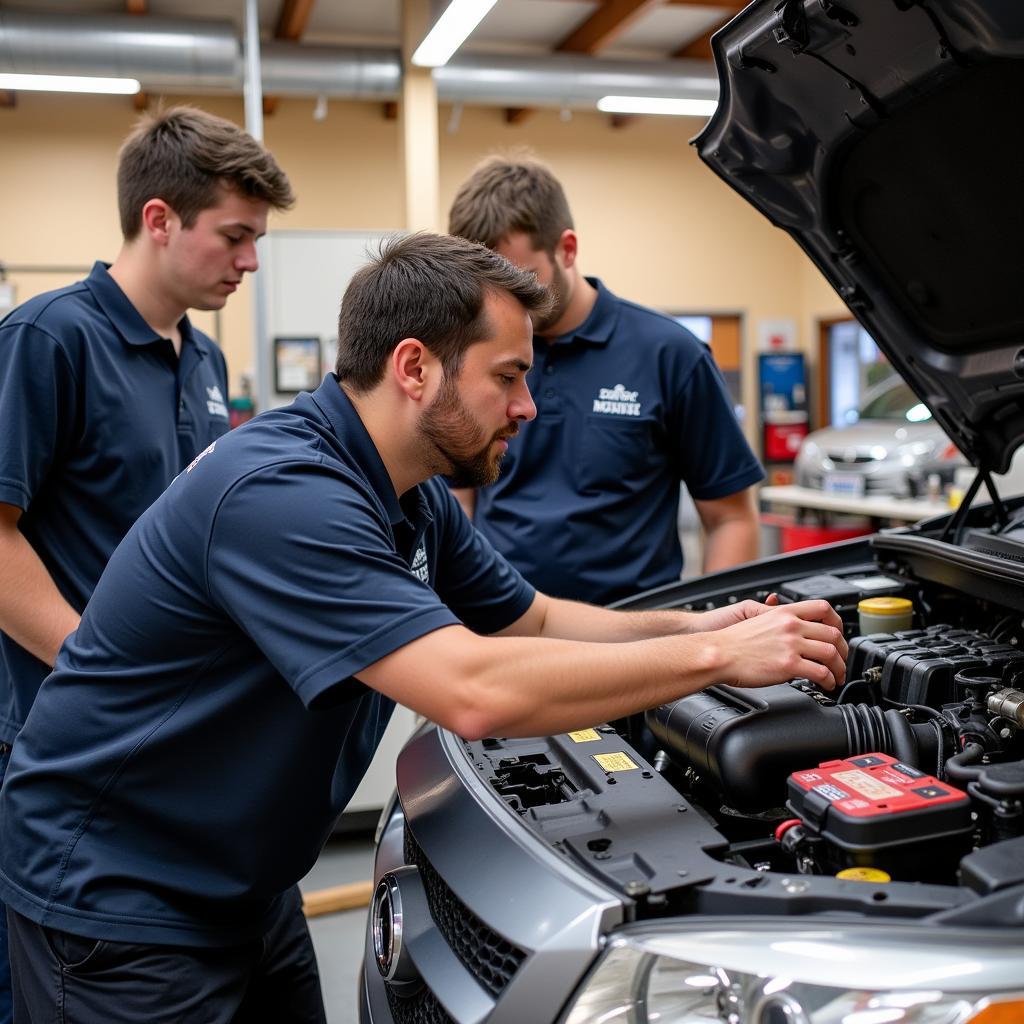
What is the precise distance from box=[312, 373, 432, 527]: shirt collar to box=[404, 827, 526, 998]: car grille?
1.47ft

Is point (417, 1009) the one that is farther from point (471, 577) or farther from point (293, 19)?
point (293, 19)

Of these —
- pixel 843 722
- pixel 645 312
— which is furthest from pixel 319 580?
pixel 645 312

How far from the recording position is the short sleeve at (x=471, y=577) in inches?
66.6

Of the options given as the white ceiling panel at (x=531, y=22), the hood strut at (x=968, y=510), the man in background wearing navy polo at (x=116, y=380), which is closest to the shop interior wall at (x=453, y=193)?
the white ceiling panel at (x=531, y=22)

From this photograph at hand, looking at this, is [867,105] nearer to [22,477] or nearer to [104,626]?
→ [104,626]

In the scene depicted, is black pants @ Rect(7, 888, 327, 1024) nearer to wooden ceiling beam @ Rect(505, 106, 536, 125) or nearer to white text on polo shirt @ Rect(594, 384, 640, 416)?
white text on polo shirt @ Rect(594, 384, 640, 416)

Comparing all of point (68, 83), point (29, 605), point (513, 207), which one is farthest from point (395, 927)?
point (68, 83)

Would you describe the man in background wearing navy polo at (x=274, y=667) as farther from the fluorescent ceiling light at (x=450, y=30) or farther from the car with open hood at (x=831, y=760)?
the fluorescent ceiling light at (x=450, y=30)

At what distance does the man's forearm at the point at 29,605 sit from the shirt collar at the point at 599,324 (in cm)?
114

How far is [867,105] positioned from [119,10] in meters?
7.03

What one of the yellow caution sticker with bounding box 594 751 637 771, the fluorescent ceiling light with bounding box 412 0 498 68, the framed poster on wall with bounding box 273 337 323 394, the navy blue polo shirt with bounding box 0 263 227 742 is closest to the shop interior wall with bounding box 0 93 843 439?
the fluorescent ceiling light with bounding box 412 0 498 68

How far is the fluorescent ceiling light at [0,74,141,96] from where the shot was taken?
6.53 meters

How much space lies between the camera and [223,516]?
1.16 m

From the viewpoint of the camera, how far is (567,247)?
2.25 m
